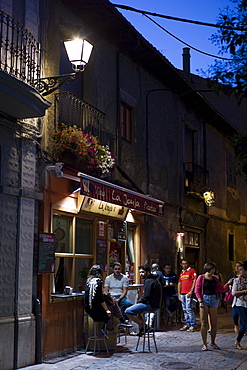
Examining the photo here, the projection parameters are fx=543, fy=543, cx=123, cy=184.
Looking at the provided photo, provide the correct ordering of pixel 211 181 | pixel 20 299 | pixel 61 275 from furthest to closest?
pixel 211 181
pixel 61 275
pixel 20 299

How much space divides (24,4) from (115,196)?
428 cm

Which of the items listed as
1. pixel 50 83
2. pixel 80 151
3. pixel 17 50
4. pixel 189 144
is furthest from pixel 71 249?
pixel 189 144

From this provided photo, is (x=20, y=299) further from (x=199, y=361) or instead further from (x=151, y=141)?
(x=151, y=141)

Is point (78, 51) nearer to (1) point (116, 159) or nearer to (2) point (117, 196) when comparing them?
(2) point (117, 196)

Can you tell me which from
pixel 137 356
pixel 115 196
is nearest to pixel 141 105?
pixel 115 196

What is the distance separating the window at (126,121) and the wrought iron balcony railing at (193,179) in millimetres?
4055

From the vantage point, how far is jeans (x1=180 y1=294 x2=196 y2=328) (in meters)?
13.8

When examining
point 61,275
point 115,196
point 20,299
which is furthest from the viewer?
point 115,196

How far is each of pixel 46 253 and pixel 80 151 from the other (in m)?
2.19

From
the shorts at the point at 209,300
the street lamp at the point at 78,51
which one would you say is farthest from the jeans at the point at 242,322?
the street lamp at the point at 78,51

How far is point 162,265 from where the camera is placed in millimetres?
15891

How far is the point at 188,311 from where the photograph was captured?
14.0 metres

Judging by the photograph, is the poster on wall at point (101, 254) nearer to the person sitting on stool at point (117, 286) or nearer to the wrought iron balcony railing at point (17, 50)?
the person sitting on stool at point (117, 286)

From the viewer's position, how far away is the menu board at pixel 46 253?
964cm
